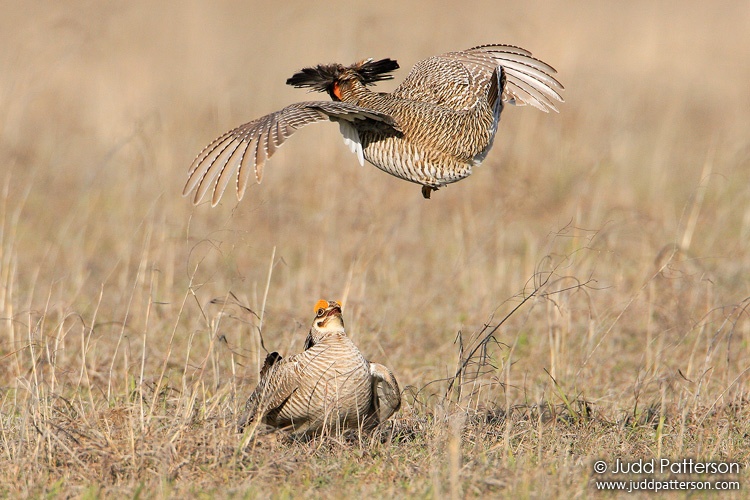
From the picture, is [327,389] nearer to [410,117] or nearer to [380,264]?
[410,117]

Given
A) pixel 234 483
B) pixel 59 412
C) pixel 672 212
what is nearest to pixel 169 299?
→ pixel 59 412

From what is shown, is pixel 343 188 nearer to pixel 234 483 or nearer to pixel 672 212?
pixel 672 212

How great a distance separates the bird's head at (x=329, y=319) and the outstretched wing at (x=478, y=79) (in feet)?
3.97

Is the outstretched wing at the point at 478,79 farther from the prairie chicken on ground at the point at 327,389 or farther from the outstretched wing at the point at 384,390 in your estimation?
the outstretched wing at the point at 384,390

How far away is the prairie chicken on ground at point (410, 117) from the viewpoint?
13.7 feet

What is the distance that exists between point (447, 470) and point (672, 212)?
6.31 metres

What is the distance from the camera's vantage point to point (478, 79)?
203 inches

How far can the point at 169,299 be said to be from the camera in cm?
717

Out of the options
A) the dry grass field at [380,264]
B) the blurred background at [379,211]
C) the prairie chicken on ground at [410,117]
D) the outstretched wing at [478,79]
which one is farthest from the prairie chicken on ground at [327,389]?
the outstretched wing at [478,79]

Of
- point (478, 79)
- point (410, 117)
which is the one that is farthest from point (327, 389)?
point (478, 79)

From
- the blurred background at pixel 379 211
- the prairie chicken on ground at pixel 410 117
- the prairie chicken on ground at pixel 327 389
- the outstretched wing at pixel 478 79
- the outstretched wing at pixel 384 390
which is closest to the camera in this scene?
the prairie chicken on ground at pixel 410 117

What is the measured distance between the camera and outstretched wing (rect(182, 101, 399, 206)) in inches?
159

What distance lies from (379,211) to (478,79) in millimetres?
3266

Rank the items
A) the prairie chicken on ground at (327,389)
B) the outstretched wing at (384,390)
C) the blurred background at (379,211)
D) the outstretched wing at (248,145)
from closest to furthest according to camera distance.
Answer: the outstretched wing at (248,145)
the prairie chicken on ground at (327,389)
the outstretched wing at (384,390)
the blurred background at (379,211)
